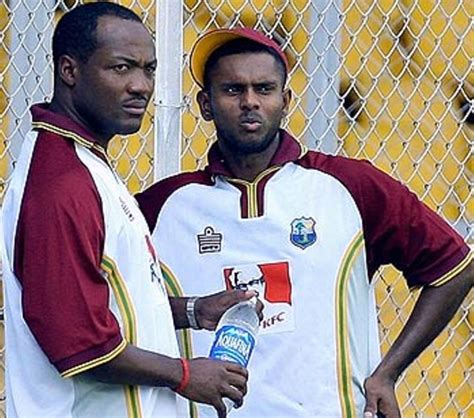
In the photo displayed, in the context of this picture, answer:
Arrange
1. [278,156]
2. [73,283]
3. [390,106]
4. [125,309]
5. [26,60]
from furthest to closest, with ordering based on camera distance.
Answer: [390,106], [26,60], [278,156], [125,309], [73,283]

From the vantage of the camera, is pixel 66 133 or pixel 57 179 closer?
pixel 57 179

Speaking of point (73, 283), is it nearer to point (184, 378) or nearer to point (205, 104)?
point (184, 378)

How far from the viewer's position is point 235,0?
4.29m

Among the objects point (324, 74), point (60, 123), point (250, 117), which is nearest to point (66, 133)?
point (60, 123)

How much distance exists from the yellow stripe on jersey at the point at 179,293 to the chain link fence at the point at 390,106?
1.00 m

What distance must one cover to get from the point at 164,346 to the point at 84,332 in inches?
9.7

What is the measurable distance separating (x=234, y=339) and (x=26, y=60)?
1622 millimetres

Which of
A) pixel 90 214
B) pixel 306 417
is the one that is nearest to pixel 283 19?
pixel 306 417

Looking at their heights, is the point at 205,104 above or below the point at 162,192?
above

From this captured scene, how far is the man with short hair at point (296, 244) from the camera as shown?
3076mm

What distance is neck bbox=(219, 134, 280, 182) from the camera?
3193mm

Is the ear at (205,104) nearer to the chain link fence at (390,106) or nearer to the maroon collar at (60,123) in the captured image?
the maroon collar at (60,123)

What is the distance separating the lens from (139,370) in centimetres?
258

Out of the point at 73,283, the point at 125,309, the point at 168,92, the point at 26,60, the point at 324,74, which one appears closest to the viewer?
the point at 73,283
